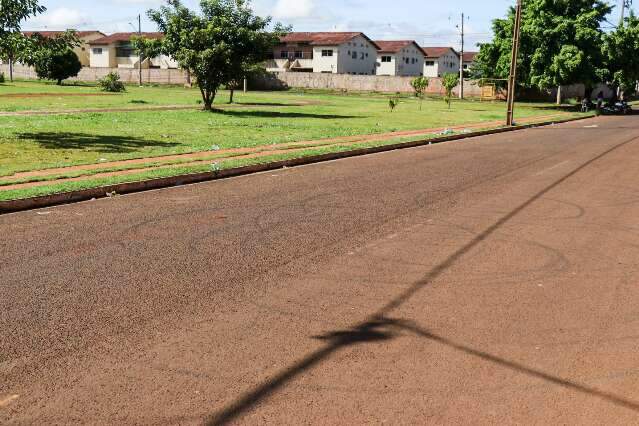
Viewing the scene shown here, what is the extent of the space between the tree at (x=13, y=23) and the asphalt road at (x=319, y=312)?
367 inches

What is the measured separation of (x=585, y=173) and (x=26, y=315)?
13065mm

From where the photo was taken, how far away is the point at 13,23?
17.9 m

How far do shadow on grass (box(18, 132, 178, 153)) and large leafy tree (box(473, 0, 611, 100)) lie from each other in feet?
125

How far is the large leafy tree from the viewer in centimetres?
4969

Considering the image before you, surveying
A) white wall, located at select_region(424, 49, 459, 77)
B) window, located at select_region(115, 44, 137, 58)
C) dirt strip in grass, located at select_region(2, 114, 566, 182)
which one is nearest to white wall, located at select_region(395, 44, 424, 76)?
white wall, located at select_region(424, 49, 459, 77)

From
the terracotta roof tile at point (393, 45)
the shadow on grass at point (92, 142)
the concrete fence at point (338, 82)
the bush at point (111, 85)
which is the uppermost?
the terracotta roof tile at point (393, 45)

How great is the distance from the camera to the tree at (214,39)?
3159 centimetres

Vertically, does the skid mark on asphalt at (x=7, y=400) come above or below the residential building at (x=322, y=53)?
below

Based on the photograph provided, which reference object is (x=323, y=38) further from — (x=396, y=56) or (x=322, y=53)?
(x=396, y=56)

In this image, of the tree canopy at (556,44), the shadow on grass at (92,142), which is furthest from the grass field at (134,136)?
the tree canopy at (556,44)

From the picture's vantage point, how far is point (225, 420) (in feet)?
12.7

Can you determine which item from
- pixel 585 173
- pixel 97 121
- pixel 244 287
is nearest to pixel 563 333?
pixel 244 287

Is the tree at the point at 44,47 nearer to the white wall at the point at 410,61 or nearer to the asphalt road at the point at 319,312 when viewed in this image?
the asphalt road at the point at 319,312

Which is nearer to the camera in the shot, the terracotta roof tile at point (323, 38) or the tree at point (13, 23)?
the tree at point (13, 23)
